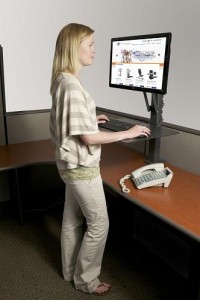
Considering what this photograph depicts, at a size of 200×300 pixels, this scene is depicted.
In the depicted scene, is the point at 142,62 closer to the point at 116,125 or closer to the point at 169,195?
the point at 116,125

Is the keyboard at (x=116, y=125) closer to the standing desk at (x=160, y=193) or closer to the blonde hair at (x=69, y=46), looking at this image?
the standing desk at (x=160, y=193)

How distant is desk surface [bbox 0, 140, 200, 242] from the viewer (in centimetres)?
126

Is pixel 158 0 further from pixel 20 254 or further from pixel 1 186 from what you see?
pixel 20 254

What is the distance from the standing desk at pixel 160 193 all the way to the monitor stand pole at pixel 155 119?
92 millimetres

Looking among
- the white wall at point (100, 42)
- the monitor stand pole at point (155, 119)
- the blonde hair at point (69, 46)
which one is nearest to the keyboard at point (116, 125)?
the monitor stand pole at point (155, 119)

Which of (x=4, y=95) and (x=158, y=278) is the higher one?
(x=4, y=95)

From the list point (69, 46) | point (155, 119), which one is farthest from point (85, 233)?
point (69, 46)

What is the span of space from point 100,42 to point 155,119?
1.62 m

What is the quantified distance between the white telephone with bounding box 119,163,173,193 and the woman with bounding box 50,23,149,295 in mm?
186

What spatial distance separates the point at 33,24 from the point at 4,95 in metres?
0.68

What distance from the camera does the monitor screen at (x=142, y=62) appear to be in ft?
5.26

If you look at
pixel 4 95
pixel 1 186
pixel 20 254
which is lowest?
pixel 20 254

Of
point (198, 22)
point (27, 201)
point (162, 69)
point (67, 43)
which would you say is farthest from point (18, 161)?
point (198, 22)

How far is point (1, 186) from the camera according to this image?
2650 millimetres
